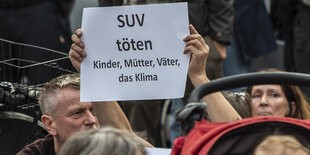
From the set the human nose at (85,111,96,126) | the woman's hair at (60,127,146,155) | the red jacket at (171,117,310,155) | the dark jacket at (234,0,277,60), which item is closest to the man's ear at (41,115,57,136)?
the human nose at (85,111,96,126)

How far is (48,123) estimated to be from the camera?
4.69 metres

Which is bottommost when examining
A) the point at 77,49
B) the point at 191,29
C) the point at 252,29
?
the point at 252,29

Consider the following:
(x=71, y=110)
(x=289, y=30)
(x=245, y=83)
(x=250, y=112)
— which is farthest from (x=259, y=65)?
(x=245, y=83)

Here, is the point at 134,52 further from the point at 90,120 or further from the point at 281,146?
the point at 281,146

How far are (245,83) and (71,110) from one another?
1.67 meters

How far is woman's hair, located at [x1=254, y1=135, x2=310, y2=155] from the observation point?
296 centimetres

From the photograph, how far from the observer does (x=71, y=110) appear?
15.2 feet

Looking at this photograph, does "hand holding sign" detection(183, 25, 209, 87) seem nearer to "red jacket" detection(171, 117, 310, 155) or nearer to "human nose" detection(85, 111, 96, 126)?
"human nose" detection(85, 111, 96, 126)

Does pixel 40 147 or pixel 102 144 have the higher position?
pixel 102 144

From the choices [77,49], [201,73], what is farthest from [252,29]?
[77,49]

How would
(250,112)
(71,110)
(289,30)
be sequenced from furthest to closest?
(289,30)
(250,112)
(71,110)

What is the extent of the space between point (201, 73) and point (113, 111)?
0.62 meters

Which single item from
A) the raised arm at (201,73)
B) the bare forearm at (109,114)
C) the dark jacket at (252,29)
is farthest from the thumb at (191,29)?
the dark jacket at (252,29)

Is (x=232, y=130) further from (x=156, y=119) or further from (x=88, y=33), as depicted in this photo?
(x=156, y=119)
